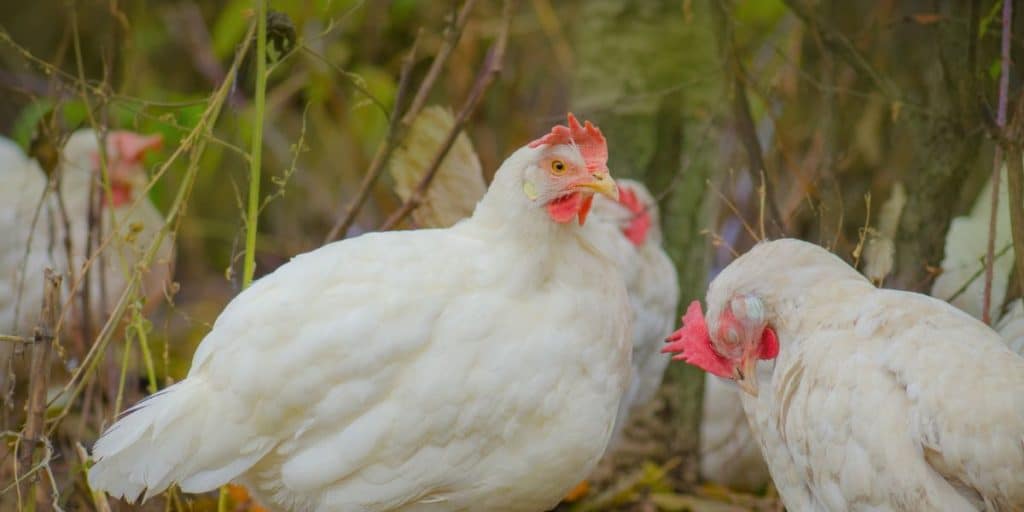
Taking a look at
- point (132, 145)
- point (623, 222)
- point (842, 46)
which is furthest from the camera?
point (132, 145)

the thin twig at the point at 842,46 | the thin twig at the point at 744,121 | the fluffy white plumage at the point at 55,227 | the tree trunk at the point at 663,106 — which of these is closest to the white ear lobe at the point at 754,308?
the thin twig at the point at 744,121

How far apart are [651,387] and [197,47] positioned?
154 inches

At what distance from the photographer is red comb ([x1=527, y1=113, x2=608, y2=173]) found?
2.71m

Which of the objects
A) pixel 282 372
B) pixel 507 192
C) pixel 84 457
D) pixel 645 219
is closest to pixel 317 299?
pixel 282 372

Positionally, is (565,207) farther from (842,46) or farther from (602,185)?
(842,46)

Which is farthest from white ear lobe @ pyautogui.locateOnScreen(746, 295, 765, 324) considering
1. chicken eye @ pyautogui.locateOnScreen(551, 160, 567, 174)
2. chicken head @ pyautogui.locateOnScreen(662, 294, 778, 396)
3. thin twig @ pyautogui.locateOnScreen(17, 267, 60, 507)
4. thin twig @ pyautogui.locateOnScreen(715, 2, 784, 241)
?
thin twig @ pyautogui.locateOnScreen(17, 267, 60, 507)

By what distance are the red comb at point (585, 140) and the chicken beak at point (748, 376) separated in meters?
0.52

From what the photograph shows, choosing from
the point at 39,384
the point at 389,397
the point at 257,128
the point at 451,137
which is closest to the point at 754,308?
the point at 389,397

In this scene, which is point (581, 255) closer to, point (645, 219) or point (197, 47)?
point (645, 219)

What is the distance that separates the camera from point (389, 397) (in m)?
2.62

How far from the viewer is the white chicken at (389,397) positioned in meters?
2.60

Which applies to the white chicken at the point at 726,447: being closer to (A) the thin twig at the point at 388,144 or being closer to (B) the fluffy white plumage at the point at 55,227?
(A) the thin twig at the point at 388,144

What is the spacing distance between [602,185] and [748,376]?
0.51 metres

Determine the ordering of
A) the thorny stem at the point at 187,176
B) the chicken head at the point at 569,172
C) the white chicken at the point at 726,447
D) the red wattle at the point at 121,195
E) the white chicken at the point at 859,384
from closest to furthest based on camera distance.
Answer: the white chicken at the point at 859,384 → the chicken head at the point at 569,172 → the thorny stem at the point at 187,176 → the white chicken at the point at 726,447 → the red wattle at the point at 121,195
